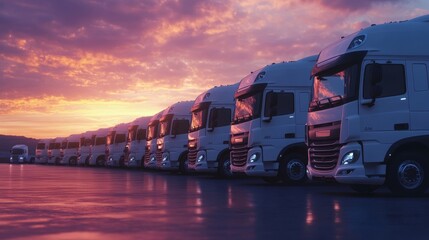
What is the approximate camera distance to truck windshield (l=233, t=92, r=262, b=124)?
1852 centimetres

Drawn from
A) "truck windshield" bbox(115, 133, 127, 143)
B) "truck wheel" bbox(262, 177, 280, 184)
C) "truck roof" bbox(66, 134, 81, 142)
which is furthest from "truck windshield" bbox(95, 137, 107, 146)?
"truck wheel" bbox(262, 177, 280, 184)

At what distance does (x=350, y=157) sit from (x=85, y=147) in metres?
39.6

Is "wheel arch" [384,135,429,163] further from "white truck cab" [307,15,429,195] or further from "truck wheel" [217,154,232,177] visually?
"truck wheel" [217,154,232,177]

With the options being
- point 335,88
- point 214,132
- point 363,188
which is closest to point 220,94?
point 214,132

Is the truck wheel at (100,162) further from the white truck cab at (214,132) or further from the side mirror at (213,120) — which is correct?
the side mirror at (213,120)

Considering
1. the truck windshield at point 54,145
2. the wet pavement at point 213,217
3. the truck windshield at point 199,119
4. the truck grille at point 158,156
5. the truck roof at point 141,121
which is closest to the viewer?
the wet pavement at point 213,217

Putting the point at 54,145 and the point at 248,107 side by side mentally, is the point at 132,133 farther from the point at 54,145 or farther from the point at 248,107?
the point at 54,145

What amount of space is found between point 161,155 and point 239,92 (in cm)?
926

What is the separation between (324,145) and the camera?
13969mm

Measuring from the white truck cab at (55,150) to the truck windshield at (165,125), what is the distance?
31.4 m

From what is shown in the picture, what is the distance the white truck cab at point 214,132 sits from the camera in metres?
22.7

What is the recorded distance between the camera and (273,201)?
41.2 feet

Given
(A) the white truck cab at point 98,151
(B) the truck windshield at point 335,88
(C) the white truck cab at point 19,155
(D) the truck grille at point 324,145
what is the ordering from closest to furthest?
(B) the truck windshield at point 335,88 < (D) the truck grille at point 324,145 < (A) the white truck cab at point 98,151 < (C) the white truck cab at point 19,155

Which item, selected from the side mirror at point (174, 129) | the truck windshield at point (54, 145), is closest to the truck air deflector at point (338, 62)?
the side mirror at point (174, 129)
